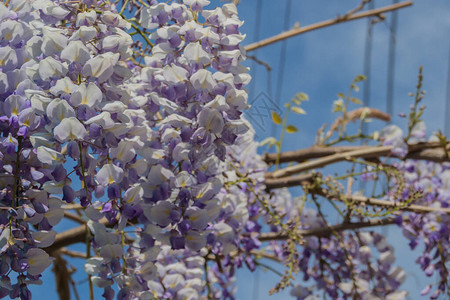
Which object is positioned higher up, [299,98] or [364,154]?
[299,98]

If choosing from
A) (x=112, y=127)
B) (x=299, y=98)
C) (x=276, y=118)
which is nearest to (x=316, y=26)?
(x=299, y=98)

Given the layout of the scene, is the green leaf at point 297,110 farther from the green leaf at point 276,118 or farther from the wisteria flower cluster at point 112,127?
the wisteria flower cluster at point 112,127

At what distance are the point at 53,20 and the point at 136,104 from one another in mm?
120

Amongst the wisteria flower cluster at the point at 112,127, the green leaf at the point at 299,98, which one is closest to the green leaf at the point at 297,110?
the green leaf at the point at 299,98

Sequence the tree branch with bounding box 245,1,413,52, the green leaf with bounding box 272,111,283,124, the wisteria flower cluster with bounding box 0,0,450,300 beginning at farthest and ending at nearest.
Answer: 1. the tree branch with bounding box 245,1,413,52
2. the green leaf with bounding box 272,111,283,124
3. the wisteria flower cluster with bounding box 0,0,450,300

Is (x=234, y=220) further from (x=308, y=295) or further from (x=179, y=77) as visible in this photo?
(x=308, y=295)

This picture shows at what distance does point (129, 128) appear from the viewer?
572 millimetres

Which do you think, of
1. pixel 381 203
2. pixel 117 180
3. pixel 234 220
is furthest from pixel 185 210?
pixel 381 203

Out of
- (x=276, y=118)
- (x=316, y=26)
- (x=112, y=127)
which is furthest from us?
(x=316, y=26)

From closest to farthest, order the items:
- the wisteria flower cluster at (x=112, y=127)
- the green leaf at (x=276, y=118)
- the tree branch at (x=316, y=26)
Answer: the wisteria flower cluster at (x=112, y=127), the green leaf at (x=276, y=118), the tree branch at (x=316, y=26)

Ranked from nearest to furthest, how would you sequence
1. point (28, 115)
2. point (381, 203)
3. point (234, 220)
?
point (28, 115) < point (234, 220) < point (381, 203)

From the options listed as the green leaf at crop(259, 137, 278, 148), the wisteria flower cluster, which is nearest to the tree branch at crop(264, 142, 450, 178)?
the green leaf at crop(259, 137, 278, 148)

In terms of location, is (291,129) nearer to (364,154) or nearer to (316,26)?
(364,154)

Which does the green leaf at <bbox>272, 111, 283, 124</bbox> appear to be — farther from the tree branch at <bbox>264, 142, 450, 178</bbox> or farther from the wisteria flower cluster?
the wisteria flower cluster
